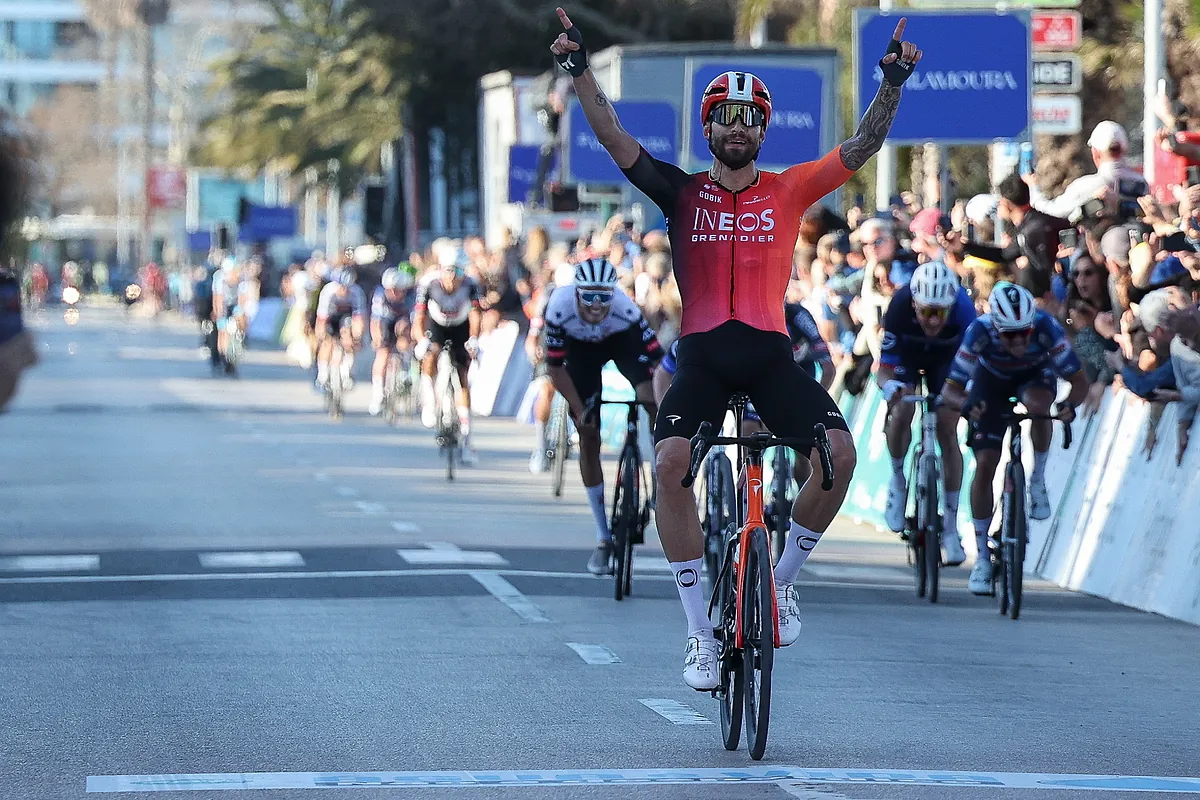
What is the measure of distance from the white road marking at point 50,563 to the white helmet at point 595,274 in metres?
3.33

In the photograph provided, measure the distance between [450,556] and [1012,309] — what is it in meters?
4.06

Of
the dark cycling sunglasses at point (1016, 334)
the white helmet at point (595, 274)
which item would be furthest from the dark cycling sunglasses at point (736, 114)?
the white helmet at point (595, 274)

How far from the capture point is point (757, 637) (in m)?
8.04

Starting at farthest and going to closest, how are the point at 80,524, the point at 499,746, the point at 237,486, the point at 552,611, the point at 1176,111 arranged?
the point at 237,486
the point at 80,524
the point at 1176,111
the point at 552,611
the point at 499,746

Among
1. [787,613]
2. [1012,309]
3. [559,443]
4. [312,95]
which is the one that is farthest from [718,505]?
[312,95]

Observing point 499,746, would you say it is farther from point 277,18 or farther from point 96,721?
point 277,18

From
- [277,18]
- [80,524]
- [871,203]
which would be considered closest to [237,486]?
[80,524]

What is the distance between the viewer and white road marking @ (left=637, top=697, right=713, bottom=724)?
890 cm

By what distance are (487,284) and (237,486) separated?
9.79 meters

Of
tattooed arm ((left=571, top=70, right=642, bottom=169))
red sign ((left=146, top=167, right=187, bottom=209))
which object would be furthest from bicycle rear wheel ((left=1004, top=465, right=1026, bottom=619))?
red sign ((left=146, top=167, right=187, bottom=209))

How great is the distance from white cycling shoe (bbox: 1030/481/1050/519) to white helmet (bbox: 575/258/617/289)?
103 inches

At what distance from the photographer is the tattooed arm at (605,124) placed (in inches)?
335

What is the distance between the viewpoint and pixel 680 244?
8.74 metres

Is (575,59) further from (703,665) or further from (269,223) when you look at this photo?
(269,223)
